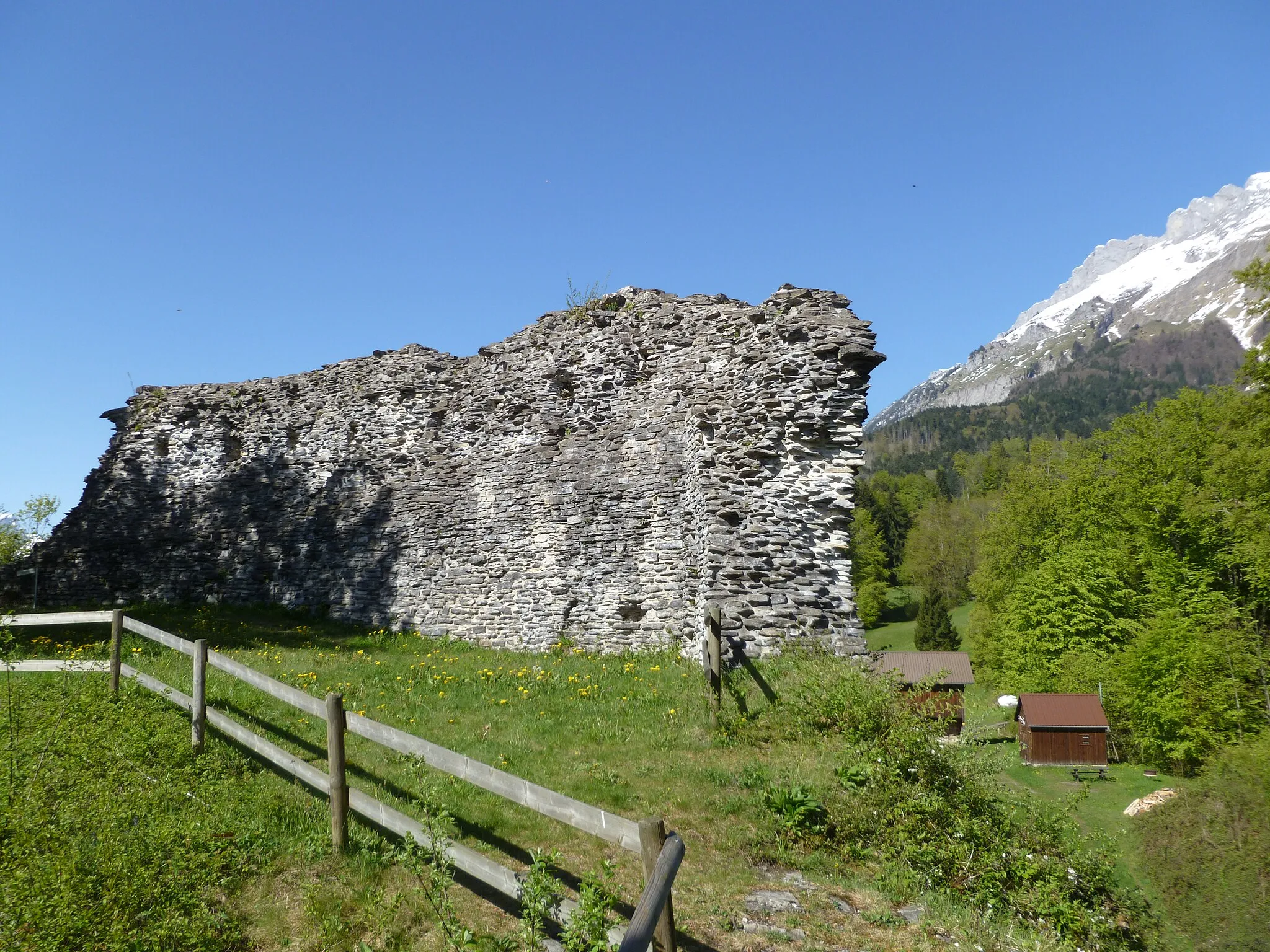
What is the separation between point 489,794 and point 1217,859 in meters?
10.4

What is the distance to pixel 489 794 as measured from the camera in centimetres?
701

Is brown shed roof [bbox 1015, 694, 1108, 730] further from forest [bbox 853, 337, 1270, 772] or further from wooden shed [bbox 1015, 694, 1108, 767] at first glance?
forest [bbox 853, 337, 1270, 772]

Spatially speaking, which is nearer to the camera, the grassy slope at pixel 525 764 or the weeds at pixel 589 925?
the weeds at pixel 589 925

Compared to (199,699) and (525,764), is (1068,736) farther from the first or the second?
(199,699)

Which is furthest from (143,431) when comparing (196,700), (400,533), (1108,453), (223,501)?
(1108,453)

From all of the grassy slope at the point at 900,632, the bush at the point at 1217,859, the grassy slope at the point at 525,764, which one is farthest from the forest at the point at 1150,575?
the grassy slope at the point at 525,764

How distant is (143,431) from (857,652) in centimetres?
2707

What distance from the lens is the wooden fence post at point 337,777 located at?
562 centimetres

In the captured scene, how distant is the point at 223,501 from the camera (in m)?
24.8

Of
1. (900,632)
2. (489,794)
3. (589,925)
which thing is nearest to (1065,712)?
(900,632)

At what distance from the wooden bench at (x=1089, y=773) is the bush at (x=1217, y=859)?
77.4ft

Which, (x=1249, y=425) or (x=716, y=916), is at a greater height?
(x=1249, y=425)

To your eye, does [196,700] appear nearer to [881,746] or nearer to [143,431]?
[881,746]

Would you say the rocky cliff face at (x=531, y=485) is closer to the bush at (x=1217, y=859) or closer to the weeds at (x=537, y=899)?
the bush at (x=1217, y=859)
